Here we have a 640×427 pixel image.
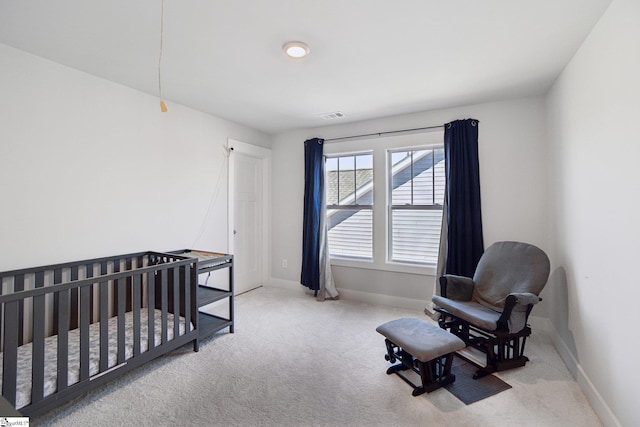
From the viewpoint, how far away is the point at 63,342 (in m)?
1.73

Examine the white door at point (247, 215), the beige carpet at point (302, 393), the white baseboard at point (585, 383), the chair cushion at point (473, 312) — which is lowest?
the beige carpet at point (302, 393)

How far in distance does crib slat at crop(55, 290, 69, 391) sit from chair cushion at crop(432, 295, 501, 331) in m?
2.72

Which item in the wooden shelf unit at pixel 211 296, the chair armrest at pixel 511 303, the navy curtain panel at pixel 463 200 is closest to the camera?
the chair armrest at pixel 511 303

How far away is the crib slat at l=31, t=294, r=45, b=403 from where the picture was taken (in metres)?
1.61

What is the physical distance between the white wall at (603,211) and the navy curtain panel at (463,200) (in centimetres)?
77

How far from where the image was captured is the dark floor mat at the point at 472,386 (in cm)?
195

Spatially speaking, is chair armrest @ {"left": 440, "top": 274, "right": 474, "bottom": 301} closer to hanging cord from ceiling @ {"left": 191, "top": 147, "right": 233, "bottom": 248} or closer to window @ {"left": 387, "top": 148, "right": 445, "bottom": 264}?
window @ {"left": 387, "top": 148, "right": 445, "bottom": 264}

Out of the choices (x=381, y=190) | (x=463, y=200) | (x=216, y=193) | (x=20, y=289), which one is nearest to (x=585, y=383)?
(x=463, y=200)

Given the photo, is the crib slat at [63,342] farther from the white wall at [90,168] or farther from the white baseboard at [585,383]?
the white baseboard at [585,383]

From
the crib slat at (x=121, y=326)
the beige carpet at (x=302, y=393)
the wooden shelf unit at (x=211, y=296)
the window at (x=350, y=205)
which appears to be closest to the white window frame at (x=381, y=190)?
the window at (x=350, y=205)

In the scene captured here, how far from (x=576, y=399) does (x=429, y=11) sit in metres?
2.61

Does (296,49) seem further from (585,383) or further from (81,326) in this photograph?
(585,383)

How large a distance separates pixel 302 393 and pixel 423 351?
86 cm

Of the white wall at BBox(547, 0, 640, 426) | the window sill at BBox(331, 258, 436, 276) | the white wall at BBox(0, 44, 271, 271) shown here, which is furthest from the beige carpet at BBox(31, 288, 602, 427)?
the white wall at BBox(0, 44, 271, 271)
